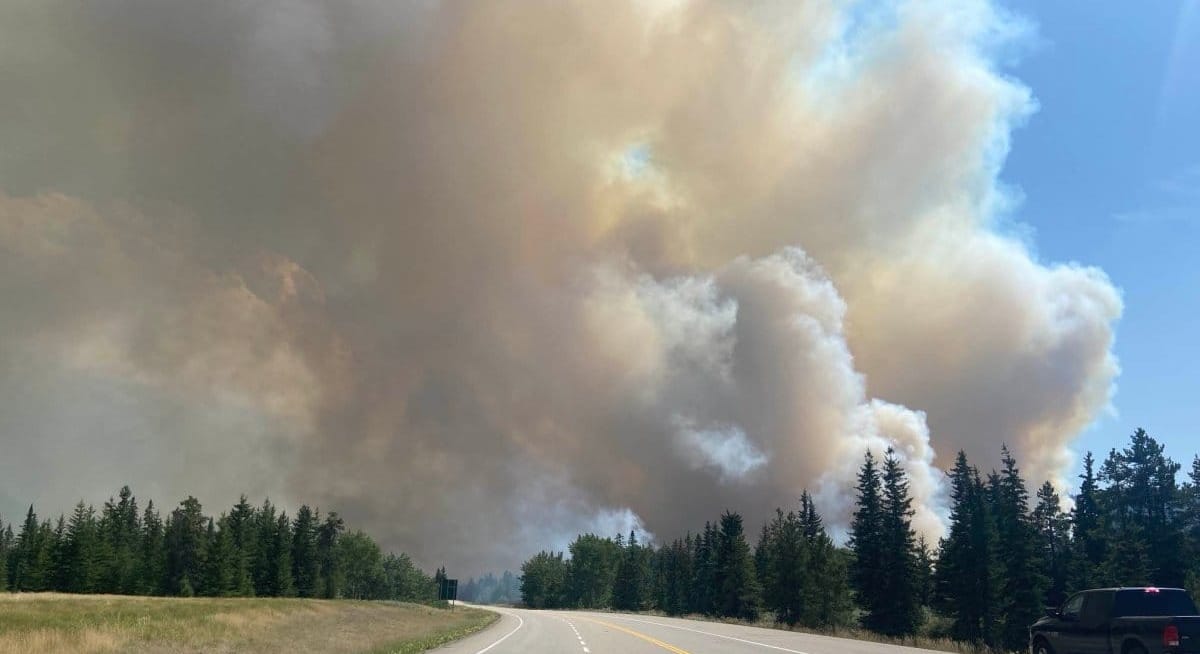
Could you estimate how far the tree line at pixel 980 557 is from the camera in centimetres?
6688

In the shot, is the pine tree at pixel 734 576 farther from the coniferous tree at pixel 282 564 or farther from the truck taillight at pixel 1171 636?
the truck taillight at pixel 1171 636

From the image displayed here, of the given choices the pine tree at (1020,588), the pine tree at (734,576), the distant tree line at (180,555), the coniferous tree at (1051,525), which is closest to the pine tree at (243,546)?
the distant tree line at (180,555)

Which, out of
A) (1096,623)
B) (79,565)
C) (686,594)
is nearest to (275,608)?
(1096,623)

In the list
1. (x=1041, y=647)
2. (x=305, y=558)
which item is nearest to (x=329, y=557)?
(x=305, y=558)

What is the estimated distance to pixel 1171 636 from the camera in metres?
16.2

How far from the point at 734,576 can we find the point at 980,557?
42.1 meters

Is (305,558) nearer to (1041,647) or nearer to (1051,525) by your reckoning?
(1051,525)

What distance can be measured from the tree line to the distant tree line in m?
74.7

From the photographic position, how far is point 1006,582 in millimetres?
66125

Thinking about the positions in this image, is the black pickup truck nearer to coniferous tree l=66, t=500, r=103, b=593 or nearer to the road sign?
the road sign

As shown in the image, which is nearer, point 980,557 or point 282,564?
point 980,557

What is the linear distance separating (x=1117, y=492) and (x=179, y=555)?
455ft

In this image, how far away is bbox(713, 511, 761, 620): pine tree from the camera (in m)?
101

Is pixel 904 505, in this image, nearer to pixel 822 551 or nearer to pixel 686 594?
pixel 822 551
